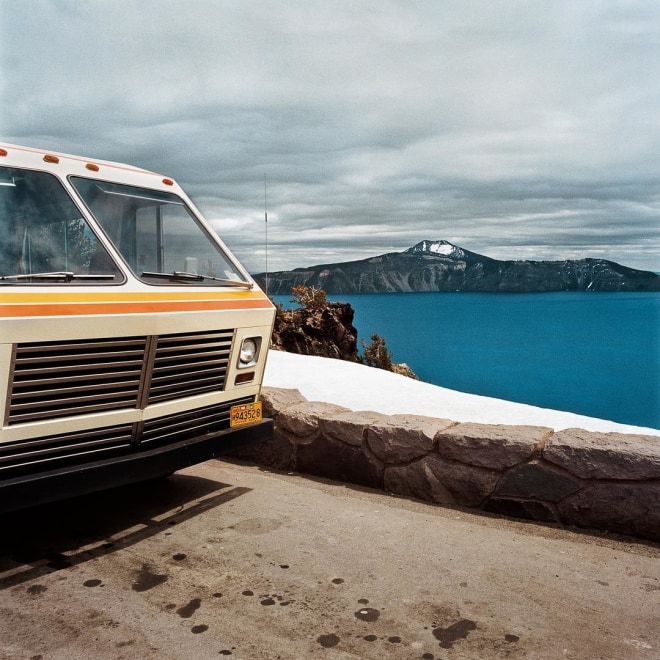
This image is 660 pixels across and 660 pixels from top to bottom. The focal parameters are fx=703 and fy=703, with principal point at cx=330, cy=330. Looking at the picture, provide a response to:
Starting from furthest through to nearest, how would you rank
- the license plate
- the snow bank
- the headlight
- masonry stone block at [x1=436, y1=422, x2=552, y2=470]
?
the snow bank
the headlight
the license plate
masonry stone block at [x1=436, y1=422, x2=552, y2=470]

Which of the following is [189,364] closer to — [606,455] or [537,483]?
[537,483]

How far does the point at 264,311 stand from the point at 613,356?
9788 cm

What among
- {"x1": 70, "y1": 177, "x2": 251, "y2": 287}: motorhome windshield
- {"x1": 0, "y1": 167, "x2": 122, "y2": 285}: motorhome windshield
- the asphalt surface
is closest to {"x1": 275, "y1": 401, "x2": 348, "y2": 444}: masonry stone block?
the asphalt surface

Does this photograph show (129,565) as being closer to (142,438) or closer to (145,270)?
(142,438)

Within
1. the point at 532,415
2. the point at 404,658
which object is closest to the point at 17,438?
the point at 404,658

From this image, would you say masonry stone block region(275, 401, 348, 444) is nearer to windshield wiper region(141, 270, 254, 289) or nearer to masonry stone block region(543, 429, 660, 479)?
windshield wiper region(141, 270, 254, 289)

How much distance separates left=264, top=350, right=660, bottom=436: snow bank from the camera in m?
7.67

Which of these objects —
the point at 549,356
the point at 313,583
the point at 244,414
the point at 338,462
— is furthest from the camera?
the point at 549,356

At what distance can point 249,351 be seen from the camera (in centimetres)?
583

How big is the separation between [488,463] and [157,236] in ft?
10.6

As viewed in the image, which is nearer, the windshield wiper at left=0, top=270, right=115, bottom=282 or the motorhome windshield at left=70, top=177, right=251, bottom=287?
the windshield wiper at left=0, top=270, right=115, bottom=282

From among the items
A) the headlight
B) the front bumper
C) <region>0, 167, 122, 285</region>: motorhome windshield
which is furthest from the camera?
the headlight

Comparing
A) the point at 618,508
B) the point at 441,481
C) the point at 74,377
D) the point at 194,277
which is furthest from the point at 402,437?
the point at 74,377

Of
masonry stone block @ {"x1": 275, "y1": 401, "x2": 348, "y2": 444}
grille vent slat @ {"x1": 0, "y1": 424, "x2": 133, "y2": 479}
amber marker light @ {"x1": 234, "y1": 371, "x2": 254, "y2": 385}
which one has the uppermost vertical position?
amber marker light @ {"x1": 234, "y1": 371, "x2": 254, "y2": 385}
